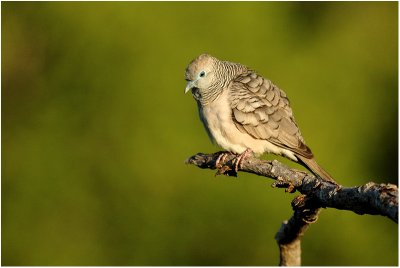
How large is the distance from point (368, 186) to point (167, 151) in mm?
4317

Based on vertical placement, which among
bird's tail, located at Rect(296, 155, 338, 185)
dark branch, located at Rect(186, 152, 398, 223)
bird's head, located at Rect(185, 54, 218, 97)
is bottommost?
dark branch, located at Rect(186, 152, 398, 223)

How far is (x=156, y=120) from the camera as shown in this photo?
22.2 ft

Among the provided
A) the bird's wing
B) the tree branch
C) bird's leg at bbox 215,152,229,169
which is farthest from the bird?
the tree branch

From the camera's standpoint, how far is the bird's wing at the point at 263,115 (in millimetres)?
4574

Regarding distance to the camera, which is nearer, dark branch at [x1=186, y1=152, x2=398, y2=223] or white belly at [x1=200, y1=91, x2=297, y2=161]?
dark branch at [x1=186, y1=152, x2=398, y2=223]

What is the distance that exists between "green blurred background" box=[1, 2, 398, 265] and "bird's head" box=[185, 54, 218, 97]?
79.1 inches

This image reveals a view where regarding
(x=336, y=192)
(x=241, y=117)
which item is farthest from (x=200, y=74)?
(x=336, y=192)

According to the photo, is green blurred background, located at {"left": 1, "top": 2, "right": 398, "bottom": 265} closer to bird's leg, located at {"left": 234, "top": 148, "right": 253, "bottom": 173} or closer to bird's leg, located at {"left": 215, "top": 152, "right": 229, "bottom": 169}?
bird's leg, located at {"left": 215, "top": 152, "right": 229, "bottom": 169}

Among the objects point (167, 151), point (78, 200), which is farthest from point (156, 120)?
point (78, 200)

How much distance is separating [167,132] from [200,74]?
2172mm

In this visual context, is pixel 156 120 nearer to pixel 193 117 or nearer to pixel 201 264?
pixel 193 117

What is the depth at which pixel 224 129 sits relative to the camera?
14.9ft

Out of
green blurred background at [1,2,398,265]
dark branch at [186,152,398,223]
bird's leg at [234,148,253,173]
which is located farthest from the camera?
green blurred background at [1,2,398,265]

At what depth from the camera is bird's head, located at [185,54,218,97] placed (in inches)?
181
